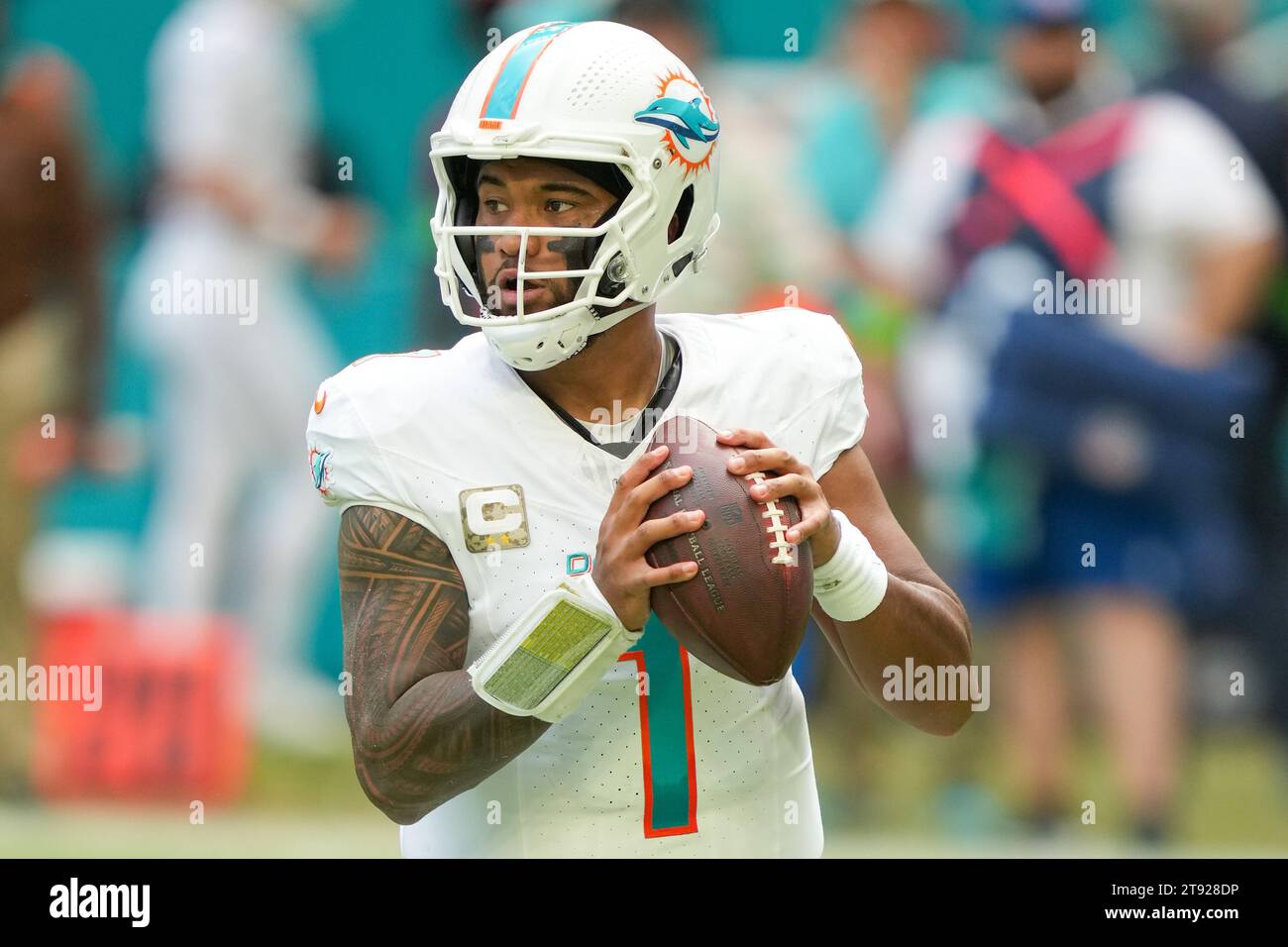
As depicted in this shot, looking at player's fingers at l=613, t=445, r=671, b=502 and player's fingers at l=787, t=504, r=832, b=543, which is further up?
player's fingers at l=613, t=445, r=671, b=502

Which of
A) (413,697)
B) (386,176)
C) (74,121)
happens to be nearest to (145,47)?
(74,121)

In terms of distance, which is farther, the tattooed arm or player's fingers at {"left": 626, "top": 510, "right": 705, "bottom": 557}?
the tattooed arm

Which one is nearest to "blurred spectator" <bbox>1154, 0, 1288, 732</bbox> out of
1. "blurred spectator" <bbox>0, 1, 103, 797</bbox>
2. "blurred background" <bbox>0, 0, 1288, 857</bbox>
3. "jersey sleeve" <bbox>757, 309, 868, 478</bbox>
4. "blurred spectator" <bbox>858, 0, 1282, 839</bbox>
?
"blurred background" <bbox>0, 0, 1288, 857</bbox>

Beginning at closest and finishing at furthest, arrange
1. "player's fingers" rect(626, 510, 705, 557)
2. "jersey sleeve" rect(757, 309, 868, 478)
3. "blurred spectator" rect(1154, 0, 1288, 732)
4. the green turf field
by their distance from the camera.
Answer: "player's fingers" rect(626, 510, 705, 557) → "jersey sleeve" rect(757, 309, 868, 478) → the green turf field → "blurred spectator" rect(1154, 0, 1288, 732)

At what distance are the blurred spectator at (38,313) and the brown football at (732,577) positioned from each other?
376 cm

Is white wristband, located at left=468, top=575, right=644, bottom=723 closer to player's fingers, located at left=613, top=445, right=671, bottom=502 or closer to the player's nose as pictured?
player's fingers, located at left=613, top=445, right=671, bottom=502

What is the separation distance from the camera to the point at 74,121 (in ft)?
20.4

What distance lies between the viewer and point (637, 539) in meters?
2.51

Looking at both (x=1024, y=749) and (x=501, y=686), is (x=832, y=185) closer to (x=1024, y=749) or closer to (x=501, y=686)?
(x=1024, y=749)

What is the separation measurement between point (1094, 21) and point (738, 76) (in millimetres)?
1012

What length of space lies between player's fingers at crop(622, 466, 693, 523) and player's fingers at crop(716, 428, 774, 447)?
79mm

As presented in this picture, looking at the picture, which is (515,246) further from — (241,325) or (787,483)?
(241,325)

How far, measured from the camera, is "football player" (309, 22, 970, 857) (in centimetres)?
266

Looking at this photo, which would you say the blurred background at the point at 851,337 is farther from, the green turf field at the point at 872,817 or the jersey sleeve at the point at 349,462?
the jersey sleeve at the point at 349,462
